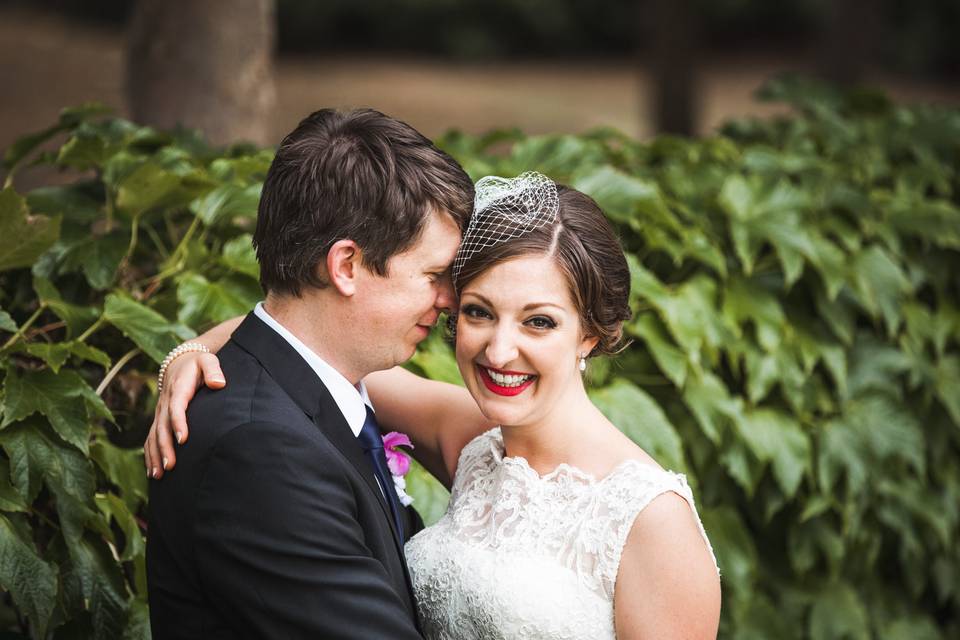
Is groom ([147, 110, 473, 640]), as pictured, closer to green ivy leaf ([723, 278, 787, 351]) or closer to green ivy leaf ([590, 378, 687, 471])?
green ivy leaf ([590, 378, 687, 471])

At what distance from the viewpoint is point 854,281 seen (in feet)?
14.4

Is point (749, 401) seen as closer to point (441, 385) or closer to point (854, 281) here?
point (854, 281)

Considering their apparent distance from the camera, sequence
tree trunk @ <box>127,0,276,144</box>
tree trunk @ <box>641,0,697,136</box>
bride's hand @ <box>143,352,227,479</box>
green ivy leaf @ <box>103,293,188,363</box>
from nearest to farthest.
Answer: bride's hand @ <box>143,352,227,479</box> < green ivy leaf @ <box>103,293,188,363</box> < tree trunk @ <box>127,0,276,144</box> < tree trunk @ <box>641,0,697,136</box>

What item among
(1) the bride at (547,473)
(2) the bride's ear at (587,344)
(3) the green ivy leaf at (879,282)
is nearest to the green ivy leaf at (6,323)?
(1) the bride at (547,473)

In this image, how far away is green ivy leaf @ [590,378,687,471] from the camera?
11.7 ft

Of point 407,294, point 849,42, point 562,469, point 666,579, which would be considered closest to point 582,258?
point 407,294

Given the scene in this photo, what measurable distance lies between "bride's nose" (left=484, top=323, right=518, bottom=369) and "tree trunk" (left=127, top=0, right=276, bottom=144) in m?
3.34

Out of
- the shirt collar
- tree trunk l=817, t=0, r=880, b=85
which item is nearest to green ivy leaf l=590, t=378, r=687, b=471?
the shirt collar

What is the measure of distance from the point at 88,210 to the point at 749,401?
8.34 feet


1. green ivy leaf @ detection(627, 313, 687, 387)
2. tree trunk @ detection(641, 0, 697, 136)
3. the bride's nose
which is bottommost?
tree trunk @ detection(641, 0, 697, 136)

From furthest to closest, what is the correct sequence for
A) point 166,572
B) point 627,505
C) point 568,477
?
point 568,477 → point 627,505 → point 166,572

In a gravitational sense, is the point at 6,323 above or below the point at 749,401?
above

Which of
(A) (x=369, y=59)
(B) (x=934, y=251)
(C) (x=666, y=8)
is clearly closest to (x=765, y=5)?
(A) (x=369, y=59)

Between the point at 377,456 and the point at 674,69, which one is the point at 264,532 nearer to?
the point at 377,456
